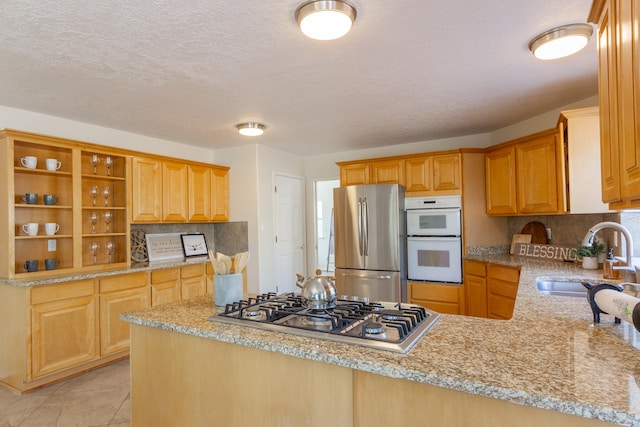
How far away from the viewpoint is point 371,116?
3.67 m

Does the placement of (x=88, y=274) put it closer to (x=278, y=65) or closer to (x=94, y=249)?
(x=94, y=249)

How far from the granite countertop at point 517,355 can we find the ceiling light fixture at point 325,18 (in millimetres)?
1533

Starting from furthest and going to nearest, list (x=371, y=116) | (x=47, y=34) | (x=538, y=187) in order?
(x=371, y=116) < (x=538, y=187) < (x=47, y=34)

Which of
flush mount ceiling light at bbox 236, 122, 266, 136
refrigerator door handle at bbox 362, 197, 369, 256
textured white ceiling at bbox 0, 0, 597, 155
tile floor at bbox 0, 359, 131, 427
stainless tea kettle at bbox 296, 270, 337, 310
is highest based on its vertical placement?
textured white ceiling at bbox 0, 0, 597, 155

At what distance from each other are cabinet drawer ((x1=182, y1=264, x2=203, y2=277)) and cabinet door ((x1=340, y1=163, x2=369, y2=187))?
2197 millimetres

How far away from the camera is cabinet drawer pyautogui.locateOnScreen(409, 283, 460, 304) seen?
4059 millimetres

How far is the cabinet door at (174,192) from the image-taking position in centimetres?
418

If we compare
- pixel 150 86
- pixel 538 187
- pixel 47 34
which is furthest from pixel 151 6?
pixel 538 187

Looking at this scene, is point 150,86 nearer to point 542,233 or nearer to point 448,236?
point 448,236

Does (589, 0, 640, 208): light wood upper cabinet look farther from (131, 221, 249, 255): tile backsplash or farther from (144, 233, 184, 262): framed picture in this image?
(144, 233, 184, 262): framed picture

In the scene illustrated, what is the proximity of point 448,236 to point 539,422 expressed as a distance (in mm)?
3377

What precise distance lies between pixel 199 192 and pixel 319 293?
3.48m

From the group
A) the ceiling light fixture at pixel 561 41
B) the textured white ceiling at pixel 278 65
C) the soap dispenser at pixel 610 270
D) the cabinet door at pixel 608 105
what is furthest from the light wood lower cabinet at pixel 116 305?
the soap dispenser at pixel 610 270

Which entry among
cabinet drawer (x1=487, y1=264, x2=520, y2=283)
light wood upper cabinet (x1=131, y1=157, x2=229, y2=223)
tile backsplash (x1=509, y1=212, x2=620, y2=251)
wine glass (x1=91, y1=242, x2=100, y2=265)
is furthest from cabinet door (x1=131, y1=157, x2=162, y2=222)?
tile backsplash (x1=509, y1=212, x2=620, y2=251)
